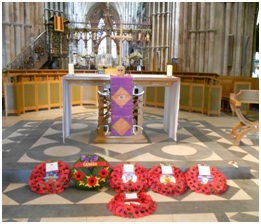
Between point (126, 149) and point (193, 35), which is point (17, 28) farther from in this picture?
point (126, 149)

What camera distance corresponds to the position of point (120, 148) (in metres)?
4.92

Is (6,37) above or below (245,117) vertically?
above

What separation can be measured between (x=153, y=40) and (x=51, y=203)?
16.5 metres

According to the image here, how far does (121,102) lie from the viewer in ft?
16.7

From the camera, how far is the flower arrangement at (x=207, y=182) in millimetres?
3691

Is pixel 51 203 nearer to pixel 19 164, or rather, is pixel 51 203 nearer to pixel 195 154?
pixel 19 164

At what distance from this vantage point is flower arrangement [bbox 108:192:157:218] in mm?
3115

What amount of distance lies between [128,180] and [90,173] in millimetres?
474

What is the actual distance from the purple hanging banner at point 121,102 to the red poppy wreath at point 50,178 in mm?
1491

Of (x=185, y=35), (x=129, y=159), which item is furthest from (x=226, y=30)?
(x=129, y=159)

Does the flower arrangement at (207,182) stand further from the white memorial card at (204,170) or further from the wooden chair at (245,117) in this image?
the wooden chair at (245,117)

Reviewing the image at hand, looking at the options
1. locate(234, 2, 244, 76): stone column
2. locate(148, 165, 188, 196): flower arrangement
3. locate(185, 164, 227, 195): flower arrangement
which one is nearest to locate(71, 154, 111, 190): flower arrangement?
locate(148, 165, 188, 196): flower arrangement

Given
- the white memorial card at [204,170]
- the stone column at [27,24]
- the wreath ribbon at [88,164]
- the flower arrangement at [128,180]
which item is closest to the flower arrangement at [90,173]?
the wreath ribbon at [88,164]

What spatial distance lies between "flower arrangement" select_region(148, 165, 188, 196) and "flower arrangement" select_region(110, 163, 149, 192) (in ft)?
0.29
